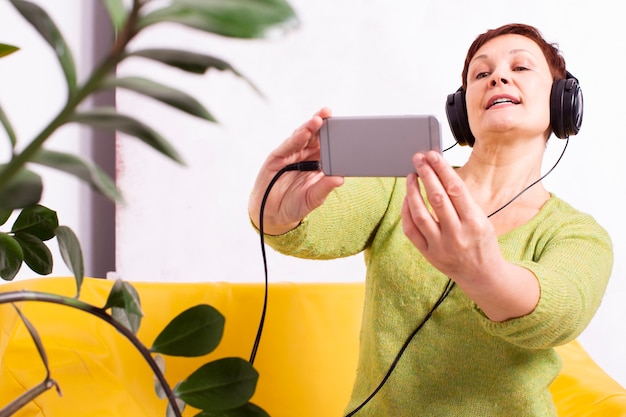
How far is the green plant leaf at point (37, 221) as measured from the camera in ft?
2.34

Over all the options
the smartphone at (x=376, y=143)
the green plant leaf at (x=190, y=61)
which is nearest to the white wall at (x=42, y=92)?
the smartphone at (x=376, y=143)

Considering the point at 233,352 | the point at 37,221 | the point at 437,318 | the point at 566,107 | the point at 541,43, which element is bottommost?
the point at 233,352

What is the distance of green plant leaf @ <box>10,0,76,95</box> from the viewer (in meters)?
0.33

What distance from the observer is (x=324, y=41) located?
220 centimetres

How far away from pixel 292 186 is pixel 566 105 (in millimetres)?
486

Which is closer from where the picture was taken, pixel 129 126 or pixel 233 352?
pixel 129 126

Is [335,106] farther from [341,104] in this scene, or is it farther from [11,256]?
[11,256]

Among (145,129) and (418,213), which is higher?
(145,129)

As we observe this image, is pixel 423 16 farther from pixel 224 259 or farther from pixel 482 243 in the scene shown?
pixel 482 243

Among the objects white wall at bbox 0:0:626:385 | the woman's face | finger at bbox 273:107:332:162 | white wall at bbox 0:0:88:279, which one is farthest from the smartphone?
white wall at bbox 0:0:626:385

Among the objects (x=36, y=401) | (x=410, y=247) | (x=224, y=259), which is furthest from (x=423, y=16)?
(x=36, y=401)

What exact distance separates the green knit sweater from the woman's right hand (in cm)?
4

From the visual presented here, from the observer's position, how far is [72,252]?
0.50 meters

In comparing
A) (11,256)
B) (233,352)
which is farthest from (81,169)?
(233,352)
